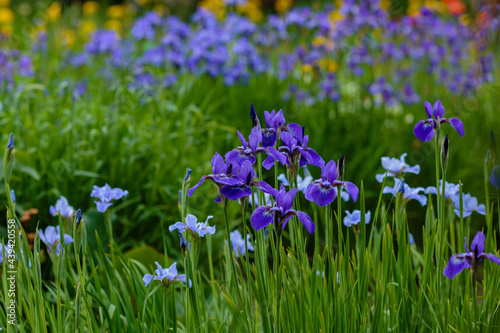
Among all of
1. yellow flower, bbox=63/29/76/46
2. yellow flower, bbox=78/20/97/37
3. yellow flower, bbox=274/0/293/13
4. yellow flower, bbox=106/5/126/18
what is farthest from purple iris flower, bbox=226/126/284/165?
yellow flower, bbox=106/5/126/18

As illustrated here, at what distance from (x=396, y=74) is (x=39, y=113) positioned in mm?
3740

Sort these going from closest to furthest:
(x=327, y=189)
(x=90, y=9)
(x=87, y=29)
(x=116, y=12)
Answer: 1. (x=327, y=189)
2. (x=87, y=29)
3. (x=116, y=12)
4. (x=90, y=9)

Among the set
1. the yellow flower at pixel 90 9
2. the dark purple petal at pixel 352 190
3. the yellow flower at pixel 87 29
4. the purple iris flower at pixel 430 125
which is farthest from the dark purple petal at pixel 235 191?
the yellow flower at pixel 90 9

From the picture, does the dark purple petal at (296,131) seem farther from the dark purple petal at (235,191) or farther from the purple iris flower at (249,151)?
the dark purple petal at (235,191)

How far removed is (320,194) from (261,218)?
6.4 inches

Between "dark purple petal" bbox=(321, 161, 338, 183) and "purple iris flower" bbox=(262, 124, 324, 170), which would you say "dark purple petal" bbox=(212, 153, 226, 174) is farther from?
"dark purple petal" bbox=(321, 161, 338, 183)

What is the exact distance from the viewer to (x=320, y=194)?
4.10 feet

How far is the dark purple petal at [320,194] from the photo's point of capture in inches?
48.7

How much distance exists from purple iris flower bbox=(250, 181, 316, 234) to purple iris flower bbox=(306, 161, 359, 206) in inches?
2.2

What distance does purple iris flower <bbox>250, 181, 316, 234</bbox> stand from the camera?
1.17 meters

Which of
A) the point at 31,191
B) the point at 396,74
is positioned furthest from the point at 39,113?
the point at 396,74

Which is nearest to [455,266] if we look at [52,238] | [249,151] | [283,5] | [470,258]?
[470,258]

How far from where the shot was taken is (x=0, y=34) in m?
5.12

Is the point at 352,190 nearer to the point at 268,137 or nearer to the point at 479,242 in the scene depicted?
the point at 268,137
